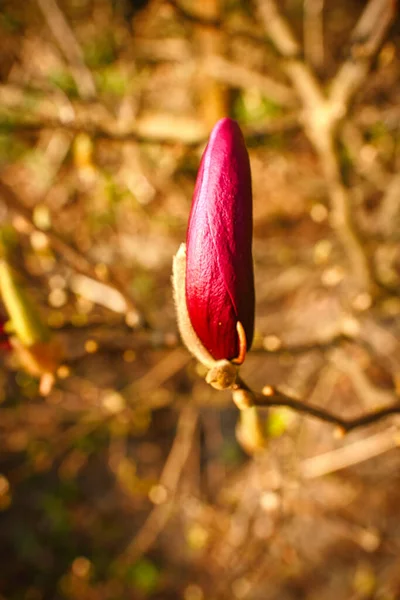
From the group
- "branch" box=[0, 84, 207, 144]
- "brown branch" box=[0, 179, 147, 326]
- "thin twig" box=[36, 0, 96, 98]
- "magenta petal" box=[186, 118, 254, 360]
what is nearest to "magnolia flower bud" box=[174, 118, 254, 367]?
"magenta petal" box=[186, 118, 254, 360]

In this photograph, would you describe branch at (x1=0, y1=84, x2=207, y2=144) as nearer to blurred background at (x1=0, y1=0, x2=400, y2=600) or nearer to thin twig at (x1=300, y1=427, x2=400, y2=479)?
blurred background at (x1=0, y1=0, x2=400, y2=600)

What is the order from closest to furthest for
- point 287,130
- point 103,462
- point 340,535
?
point 287,130 → point 340,535 → point 103,462

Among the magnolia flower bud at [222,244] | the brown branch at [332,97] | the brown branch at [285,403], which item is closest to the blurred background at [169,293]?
the brown branch at [332,97]

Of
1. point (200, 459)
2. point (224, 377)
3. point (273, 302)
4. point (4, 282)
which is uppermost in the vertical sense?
point (4, 282)

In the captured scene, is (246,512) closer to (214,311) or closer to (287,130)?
(287,130)

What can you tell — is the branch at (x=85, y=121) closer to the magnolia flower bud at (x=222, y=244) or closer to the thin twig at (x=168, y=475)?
the magnolia flower bud at (x=222, y=244)

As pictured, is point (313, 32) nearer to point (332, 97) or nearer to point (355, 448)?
point (332, 97)

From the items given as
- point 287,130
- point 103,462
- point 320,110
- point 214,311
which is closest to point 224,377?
point 214,311
